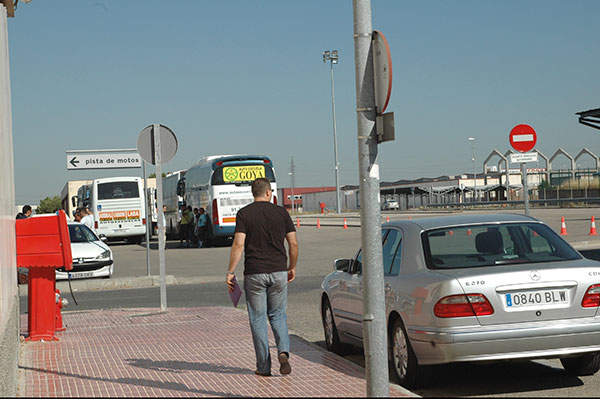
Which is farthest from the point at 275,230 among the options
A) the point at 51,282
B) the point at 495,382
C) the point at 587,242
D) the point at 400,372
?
the point at 587,242

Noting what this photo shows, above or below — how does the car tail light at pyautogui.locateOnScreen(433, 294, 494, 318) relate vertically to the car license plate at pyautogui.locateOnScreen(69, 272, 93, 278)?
above

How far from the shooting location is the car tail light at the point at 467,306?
6855 millimetres

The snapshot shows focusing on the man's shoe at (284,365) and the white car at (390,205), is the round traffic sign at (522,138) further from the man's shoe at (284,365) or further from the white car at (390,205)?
the white car at (390,205)

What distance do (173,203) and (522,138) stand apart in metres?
33.8

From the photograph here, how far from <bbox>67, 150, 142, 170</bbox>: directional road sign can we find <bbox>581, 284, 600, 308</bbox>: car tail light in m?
13.8

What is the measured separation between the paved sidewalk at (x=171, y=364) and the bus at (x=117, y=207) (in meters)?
31.2

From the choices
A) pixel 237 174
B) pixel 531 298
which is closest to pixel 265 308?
pixel 531 298

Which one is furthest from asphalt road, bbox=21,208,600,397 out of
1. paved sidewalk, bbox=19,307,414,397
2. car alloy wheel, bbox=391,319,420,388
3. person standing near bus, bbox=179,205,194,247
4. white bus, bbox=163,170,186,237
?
white bus, bbox=163,170,186,237

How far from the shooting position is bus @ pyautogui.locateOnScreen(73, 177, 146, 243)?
42656 millimetres

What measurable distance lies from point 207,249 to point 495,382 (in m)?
27.7

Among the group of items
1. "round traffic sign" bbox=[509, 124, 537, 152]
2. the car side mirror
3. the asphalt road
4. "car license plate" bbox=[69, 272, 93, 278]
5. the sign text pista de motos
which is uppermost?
"round traffic sign" bbox=[509, 124, 537, 152]

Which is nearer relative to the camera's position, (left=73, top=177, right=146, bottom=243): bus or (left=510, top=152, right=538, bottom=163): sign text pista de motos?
(left=510, top=152, right=538, bottom=163): sign text pista de motos

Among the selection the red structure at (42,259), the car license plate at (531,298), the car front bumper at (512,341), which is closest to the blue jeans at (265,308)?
the car front bumper at (512,341)

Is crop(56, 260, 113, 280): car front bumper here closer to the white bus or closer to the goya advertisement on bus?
the goya advertisement on bus
